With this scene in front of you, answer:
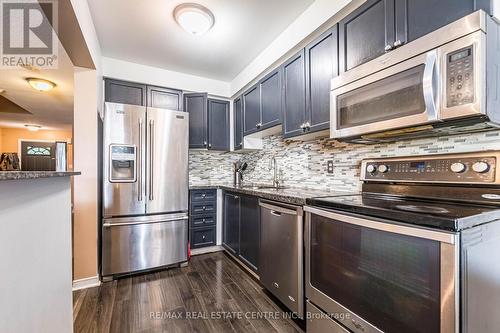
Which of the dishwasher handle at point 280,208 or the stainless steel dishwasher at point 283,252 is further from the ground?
the dishwasher handle at point 280,208

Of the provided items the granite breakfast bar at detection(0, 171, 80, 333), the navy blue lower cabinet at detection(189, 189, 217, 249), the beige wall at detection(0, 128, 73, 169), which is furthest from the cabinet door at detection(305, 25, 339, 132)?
the beige wall at detection(0, 128, 73, 169)

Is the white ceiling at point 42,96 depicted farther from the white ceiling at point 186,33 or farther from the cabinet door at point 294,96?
the cabinet door at point 294,96

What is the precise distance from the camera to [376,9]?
55.1 inches

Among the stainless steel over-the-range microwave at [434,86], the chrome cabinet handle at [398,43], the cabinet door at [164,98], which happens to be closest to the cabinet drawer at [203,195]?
the cabinet door at [164,98]

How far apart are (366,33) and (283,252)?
163 centimetres

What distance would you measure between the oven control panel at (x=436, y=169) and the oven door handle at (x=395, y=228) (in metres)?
0.51

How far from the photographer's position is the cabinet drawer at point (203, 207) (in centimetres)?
303

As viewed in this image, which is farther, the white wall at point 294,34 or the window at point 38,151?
the window at point 38,151

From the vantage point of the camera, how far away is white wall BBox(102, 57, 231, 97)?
2826mm

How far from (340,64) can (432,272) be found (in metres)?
1.39

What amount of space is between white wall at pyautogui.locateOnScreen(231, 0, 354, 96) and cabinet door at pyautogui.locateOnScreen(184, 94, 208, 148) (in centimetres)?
67

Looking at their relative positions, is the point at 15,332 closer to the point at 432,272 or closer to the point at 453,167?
the point at 432,272

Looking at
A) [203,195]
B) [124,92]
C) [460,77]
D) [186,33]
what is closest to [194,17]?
[186,33]

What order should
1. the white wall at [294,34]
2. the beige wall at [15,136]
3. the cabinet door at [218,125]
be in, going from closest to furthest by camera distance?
the white wall at [294,34], the cabinet door at [218,125], the beige wall at [15,136]
